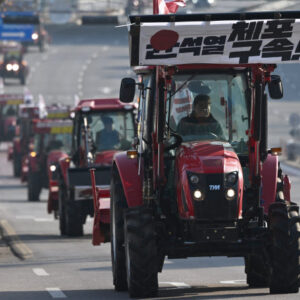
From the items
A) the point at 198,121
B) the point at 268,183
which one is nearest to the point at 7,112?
the point at 198,121

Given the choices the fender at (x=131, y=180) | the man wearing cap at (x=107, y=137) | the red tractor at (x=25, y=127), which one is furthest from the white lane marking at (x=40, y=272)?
the red tractor at (x=25, y=127)

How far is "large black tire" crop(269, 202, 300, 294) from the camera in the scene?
13.8 m

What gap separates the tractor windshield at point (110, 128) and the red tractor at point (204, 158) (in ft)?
35.9

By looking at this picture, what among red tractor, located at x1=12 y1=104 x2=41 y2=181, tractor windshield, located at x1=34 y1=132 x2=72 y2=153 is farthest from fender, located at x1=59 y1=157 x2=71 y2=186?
red tractor, located at x1=12 y1=104 x2=41 y2=181

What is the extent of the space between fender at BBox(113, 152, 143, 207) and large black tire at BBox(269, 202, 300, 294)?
1444 mm

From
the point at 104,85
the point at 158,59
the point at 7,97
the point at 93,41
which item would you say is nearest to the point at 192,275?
the point at 158,59

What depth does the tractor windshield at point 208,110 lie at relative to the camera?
1452cm

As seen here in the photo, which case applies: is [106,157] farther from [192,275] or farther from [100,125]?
[192,275]

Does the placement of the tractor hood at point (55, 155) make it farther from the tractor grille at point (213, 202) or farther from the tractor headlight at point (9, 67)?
the tractor headlight at point (9, 67)

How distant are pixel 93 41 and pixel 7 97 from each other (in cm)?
5827

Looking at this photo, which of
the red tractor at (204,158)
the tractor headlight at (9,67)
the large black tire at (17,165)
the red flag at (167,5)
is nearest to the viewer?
the red tractor at (204,158)

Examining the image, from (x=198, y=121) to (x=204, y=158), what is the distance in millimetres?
822

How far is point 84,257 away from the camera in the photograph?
68.8ft

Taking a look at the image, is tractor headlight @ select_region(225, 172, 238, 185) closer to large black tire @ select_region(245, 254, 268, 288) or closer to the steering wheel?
the steering wheel
